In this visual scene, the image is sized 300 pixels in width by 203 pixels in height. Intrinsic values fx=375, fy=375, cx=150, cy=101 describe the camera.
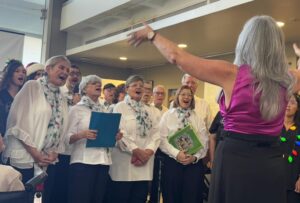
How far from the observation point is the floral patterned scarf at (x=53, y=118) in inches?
113

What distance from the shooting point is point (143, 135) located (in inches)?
139

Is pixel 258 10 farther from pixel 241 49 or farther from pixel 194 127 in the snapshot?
pixel 241 49

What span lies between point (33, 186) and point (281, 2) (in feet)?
11.4

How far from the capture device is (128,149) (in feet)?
11.3

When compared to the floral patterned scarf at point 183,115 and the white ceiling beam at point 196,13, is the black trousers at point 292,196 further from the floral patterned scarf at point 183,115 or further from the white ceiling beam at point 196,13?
the white ceiling beam at point 196,13

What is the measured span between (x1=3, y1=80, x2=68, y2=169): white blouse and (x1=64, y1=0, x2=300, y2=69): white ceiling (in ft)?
8.66

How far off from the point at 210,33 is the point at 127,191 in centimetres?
316

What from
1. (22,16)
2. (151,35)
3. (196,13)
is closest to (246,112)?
(151,35)

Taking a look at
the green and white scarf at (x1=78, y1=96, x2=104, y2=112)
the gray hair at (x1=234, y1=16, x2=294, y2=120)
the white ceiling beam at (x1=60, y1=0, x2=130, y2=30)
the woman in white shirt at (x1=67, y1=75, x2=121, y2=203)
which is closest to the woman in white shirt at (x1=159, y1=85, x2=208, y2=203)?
the woman in white shirt at (x1=67, y1=75, x2=121, y2=203)

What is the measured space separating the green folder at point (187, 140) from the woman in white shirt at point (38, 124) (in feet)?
3.64

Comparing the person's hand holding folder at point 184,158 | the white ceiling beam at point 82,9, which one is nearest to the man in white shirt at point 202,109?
the person's hand holding folder at point 184,158

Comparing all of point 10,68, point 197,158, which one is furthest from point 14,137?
point 197,158

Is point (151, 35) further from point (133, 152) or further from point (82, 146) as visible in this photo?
point (133, 152)

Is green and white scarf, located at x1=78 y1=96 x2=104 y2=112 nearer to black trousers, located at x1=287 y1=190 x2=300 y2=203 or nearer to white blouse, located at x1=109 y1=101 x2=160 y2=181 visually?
white blouse, located at x1=109 y1=101 x2=160 y2=181
